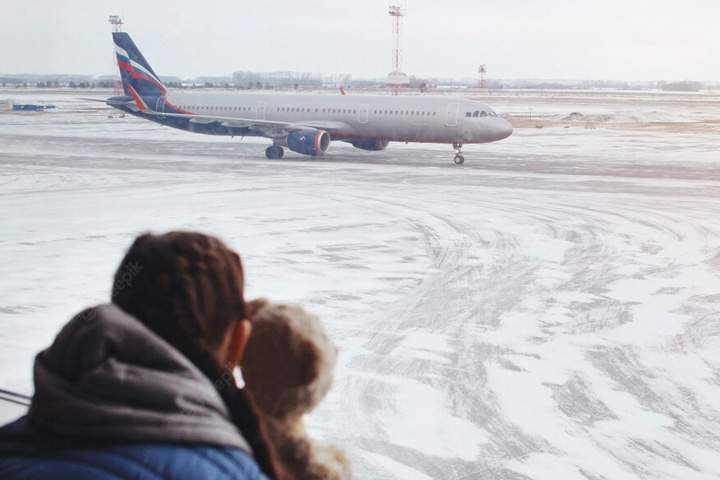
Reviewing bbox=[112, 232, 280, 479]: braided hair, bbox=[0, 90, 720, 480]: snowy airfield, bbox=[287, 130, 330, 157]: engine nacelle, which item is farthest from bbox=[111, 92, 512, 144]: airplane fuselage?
bbox=[112, 232, 280, 479]: braided hair

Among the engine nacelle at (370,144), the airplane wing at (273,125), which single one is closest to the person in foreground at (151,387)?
the airplane wing at (273,125)

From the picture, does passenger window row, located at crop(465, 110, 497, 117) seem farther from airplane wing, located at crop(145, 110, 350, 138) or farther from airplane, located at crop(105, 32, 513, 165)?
airplane wing, located at crop(145, 110, 350, 138)

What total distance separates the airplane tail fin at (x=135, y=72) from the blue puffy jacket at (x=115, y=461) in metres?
29.1

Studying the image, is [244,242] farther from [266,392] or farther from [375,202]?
[266,392]

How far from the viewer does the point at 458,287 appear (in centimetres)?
1004

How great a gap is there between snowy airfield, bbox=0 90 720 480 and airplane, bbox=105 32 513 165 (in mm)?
2415

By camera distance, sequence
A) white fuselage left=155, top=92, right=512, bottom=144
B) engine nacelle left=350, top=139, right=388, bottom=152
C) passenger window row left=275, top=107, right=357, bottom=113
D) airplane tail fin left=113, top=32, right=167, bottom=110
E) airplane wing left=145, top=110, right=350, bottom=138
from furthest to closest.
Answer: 1. airplane tail fin left=113, top=32, right=167, bottom=110
2. engine nacelle left=350, top=139, right=388, bottom=152
3. passenger window row left=275, top=107, right=357, bottom=113
4. airplane wing left=145, top=110, right=350, bottom=138
5. white fuselage left=155, top=92, right=512, bottom=144

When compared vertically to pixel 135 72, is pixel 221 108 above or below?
below

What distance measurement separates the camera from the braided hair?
1548 mm

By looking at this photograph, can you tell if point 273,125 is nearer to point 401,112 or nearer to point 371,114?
point 371,114

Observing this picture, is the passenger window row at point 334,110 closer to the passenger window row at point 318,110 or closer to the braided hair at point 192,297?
the passenger window row at point 318,110

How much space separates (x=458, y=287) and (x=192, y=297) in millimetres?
8655

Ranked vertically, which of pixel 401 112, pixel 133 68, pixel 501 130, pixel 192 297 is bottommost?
pixel 501 130

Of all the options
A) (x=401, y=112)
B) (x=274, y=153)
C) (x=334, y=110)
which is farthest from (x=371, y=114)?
(x=274, y=153)
